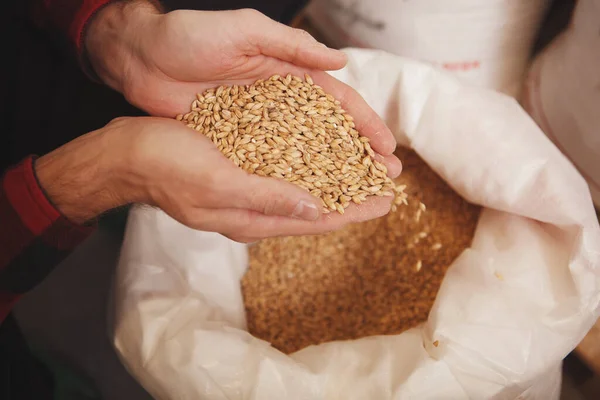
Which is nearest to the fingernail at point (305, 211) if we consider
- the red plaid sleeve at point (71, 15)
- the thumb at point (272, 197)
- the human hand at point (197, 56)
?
the thumb at point (272, 197)

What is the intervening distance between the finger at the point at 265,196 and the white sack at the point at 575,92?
1.95 feet

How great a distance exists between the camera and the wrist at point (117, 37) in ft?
2.64

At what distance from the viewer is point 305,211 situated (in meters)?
0.65

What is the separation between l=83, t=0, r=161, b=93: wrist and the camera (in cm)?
80

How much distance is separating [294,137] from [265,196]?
6.5 inches

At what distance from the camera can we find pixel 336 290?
3.30ft

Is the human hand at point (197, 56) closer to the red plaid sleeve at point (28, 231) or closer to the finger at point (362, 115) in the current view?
the finger at point (362, 115)

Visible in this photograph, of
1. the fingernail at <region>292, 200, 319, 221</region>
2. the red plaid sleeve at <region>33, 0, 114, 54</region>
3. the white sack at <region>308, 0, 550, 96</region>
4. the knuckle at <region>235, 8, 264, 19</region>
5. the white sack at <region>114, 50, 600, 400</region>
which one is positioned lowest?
the white sack at <region>114, 50, 600, 400</region>

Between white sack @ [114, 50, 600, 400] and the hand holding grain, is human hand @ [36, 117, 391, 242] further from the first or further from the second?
white sack @ [114, 50, 600, 400]

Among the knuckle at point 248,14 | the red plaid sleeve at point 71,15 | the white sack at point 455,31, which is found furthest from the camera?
the white sack at point 455,31

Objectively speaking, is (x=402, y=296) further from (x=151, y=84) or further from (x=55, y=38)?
(x=55, y=38)

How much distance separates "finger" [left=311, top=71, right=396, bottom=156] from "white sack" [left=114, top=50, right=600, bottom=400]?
0.12m

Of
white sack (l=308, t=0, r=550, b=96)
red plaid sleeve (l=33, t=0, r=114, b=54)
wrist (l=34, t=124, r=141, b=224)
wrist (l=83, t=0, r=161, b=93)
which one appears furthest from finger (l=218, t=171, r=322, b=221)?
white sack (l=308, t=0, r=550, b=96)

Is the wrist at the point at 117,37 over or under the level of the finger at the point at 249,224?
over
